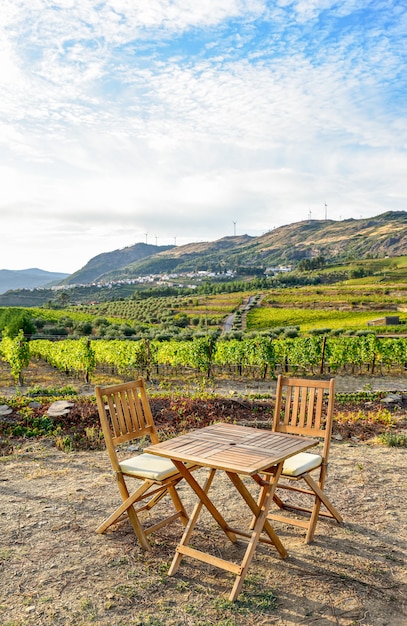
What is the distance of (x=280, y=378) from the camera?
472 cm

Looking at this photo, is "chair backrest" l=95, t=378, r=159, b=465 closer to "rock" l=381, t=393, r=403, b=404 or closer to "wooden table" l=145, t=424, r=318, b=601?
"wooden table" l=145, t=424, r=318, b=601

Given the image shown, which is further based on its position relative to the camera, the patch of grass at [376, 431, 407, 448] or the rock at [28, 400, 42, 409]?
the rock at [28, 400, 42, 409]

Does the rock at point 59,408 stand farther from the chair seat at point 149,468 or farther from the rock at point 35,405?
the chair seat at point 149,468

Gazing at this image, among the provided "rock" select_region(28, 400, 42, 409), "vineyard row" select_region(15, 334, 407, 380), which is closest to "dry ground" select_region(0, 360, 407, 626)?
"rock" select_region(28, 400, 42, 409)

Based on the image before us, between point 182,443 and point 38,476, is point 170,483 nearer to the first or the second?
point 182,443

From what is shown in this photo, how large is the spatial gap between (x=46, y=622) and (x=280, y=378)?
8.62 feet

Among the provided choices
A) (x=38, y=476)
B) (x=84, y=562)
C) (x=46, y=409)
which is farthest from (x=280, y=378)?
(x=46, y=409)

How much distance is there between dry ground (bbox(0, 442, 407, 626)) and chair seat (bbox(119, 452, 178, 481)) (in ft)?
1.89

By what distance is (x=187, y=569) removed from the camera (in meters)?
3.73

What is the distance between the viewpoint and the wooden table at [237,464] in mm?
3408

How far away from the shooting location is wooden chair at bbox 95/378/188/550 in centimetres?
402

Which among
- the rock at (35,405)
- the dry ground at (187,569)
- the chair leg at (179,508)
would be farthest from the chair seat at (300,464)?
the rock at (35,405)

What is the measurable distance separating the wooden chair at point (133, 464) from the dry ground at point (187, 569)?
178 mm

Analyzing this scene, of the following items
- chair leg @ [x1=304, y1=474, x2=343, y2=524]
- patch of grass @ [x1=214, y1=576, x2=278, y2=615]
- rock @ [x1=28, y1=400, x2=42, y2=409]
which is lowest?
rock @ [x1=28, y1=400, x2=42, y2=409]
